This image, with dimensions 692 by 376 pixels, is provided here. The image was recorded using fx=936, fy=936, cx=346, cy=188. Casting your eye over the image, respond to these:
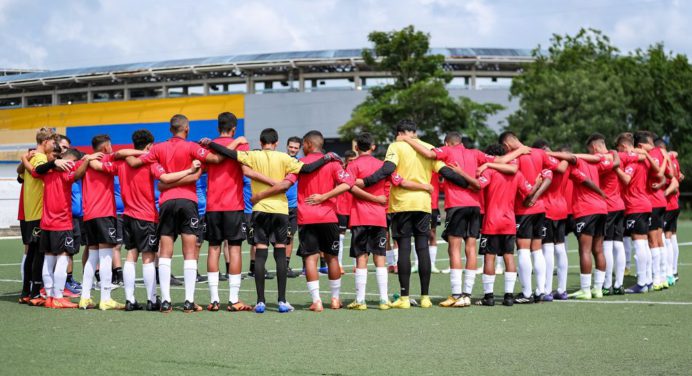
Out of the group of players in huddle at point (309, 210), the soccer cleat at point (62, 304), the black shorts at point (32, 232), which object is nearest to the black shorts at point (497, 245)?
the group of players in huddle at point (309, 210)

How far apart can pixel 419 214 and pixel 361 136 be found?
117cm

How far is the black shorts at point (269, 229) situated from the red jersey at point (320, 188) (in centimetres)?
30

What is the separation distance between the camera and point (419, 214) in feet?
37.0

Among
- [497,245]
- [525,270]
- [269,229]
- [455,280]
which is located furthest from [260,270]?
[525,270]

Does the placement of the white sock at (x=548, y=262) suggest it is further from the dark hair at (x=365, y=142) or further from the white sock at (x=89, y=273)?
the white sock at (x=89, y=273)

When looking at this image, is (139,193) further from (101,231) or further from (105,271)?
(105,271)

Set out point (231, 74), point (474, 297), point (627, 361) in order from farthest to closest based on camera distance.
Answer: point (231, 74) < point (474, 297) < point (627, 361)

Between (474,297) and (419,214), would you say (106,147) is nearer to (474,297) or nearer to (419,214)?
(419,214)

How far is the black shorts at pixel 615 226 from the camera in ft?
42.3

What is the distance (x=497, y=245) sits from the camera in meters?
11.4

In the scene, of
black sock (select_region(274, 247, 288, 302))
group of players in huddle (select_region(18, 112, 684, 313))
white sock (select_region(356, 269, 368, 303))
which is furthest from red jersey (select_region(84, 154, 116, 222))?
white sock (select_region(356, 269, 368, 303))

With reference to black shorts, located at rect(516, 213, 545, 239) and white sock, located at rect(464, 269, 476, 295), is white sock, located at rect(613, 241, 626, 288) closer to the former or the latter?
black shorts, located at rect(516, 213, 545, 239)

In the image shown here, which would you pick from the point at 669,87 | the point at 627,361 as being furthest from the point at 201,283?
the point at 669,87

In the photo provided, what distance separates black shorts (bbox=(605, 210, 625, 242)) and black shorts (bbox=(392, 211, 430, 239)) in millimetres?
3056
